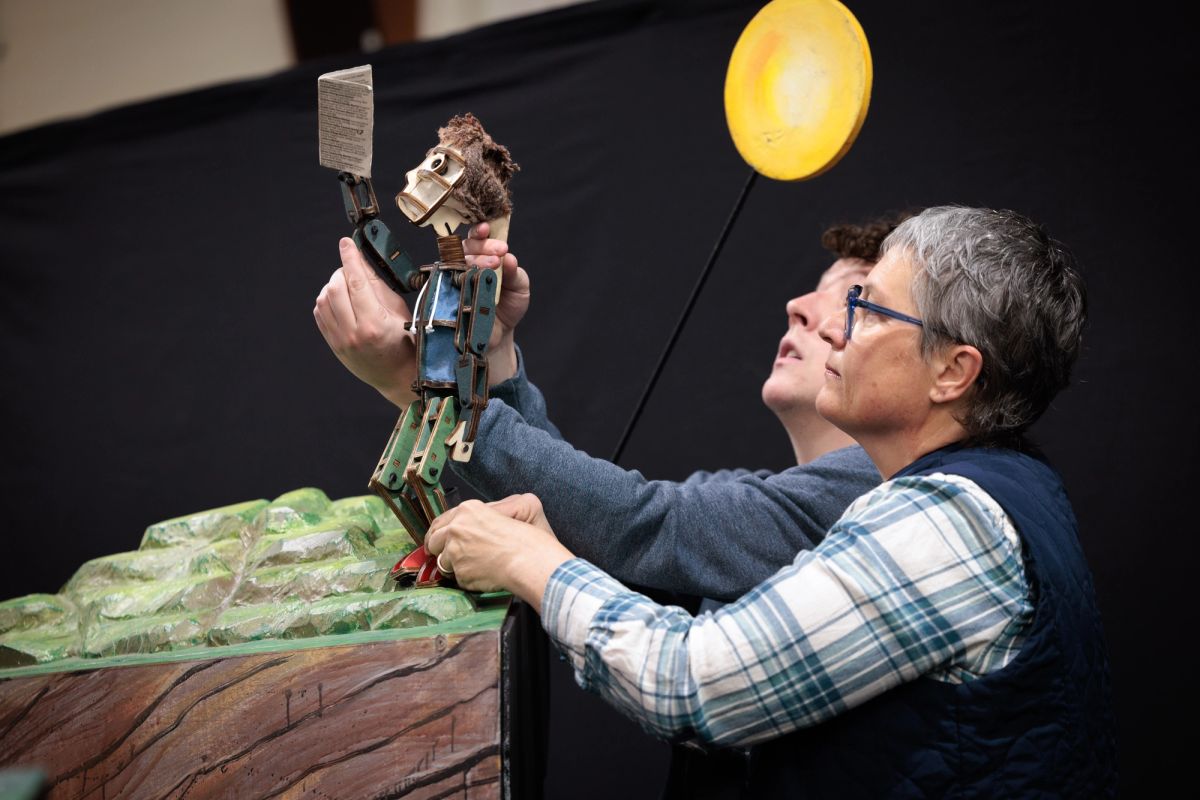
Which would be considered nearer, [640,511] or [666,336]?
[640,511]

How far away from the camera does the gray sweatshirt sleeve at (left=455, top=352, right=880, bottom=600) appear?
1478mm

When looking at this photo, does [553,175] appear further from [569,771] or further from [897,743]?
[897,743]

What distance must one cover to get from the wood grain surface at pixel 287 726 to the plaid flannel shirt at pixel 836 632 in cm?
17

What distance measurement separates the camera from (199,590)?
1.49 meters

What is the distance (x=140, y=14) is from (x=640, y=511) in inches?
95.2

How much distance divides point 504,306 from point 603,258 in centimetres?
90

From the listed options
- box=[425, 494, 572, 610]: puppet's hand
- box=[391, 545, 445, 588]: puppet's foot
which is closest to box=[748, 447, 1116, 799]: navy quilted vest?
box=[425, 494, 572, 610]: puppet's hand

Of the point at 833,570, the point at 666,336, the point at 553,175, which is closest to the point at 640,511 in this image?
the point at 833,570

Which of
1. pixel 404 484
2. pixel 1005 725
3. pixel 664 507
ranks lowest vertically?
pixel 1005 725

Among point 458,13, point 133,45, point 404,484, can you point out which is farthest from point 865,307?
point 133,45

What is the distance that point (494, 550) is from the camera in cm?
128

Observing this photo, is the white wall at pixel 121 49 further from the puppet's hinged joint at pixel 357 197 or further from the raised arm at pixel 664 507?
the raised arm at pixel 664 507

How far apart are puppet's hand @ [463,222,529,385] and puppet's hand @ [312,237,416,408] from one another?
0.12m

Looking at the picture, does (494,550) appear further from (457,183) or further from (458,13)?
(458,13)
